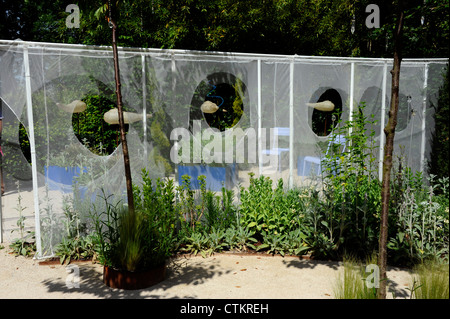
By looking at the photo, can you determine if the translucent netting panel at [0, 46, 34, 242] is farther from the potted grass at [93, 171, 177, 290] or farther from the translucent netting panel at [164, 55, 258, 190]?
the potted grass at [93, 171, 177, 290]

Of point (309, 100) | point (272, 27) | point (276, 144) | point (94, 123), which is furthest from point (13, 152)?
point (272, 27)

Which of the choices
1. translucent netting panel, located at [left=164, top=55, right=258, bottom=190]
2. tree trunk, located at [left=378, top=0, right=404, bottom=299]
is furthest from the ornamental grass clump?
tree trunk, located at [left=378, top=0, right=404, bottom=299]

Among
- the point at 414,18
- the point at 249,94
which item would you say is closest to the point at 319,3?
the point at 414,18

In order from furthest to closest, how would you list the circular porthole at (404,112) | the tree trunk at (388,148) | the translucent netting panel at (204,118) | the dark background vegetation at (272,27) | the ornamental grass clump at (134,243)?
the dark background vegetation at (272,27), the circular porthole at (404,112), the translucent netting panel at (204,118), the ornamental grass clump at (134,243), the tree trunk at (388,148)

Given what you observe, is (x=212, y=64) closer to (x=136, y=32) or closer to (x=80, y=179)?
(x=80, y=179)

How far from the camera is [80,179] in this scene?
4.48 m

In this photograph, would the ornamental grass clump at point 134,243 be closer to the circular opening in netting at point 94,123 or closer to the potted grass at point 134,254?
the potted grass at point 134,254

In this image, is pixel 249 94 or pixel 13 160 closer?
pixel 13 160

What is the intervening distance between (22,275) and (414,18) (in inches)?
314

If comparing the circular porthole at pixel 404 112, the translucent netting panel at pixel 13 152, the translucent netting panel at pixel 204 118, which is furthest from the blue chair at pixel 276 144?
the translucent netting panel at pixel 13 152

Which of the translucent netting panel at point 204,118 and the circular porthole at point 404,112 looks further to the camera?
the circular porthole at point 404,112

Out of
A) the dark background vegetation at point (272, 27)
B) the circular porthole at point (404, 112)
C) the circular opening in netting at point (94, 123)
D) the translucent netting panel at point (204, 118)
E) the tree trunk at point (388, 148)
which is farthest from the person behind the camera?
the circular opening in netting at point (94, 123)

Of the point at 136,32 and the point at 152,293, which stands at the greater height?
the point at 136,32

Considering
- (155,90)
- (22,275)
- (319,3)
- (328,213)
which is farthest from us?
(319,3)
